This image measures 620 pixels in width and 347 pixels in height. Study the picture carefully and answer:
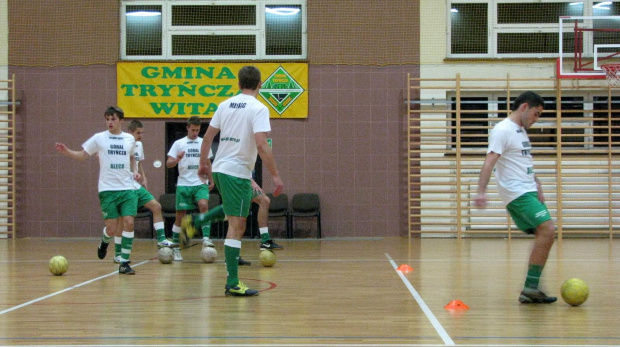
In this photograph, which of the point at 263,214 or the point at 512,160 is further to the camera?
the point at 263,214

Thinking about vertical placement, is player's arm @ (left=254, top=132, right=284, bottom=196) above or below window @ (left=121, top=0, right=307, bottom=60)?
below

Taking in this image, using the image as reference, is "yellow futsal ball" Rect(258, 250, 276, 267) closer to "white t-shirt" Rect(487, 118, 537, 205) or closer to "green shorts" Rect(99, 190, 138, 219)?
"green shorts" Rect(99, 190, 138, 219)

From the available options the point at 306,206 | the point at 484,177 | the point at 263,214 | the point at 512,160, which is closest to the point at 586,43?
the point at 306,206

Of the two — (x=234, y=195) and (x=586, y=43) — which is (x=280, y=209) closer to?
(x=586, y=43)

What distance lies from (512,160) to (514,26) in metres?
9.44

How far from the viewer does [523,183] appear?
564 centimetres

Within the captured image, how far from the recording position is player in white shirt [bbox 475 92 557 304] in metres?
5.52

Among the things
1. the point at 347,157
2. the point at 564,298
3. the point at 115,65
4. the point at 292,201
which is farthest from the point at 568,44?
the point at 564,298

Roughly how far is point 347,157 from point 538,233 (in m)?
8.91

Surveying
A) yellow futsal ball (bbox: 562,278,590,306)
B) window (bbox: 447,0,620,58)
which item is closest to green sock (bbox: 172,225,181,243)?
yellow futsal ball (bbox: 562,278,590,306)

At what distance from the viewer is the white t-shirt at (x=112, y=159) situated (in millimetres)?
8023

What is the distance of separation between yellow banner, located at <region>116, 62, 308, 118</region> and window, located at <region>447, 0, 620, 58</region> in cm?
325

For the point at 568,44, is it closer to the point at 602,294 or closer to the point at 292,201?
the point at 292,201

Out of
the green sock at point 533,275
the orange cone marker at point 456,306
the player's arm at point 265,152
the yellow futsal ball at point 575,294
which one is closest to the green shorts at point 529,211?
the green sock at point 533,275
